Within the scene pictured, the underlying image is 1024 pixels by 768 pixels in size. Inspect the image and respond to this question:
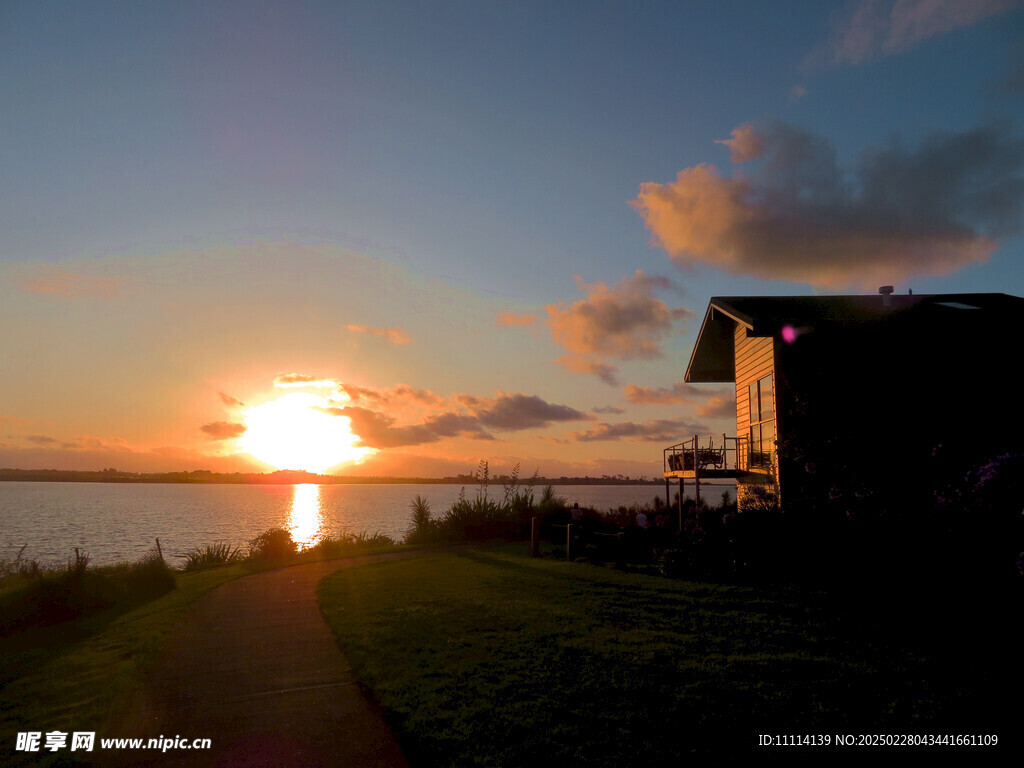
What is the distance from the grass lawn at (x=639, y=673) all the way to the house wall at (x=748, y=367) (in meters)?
7.81

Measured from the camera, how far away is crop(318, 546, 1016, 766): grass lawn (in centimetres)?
567

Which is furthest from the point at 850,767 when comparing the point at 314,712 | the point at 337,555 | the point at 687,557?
the point at 337,555

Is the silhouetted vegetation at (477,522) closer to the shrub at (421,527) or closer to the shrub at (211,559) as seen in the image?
the shrub at (421,527)

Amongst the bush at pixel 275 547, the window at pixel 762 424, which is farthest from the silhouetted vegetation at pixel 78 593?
the window at pixel 762 424

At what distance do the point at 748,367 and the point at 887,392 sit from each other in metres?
4.25

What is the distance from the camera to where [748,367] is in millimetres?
20906

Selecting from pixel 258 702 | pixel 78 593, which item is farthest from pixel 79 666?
pixel 78 593

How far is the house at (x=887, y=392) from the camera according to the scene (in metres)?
16.4

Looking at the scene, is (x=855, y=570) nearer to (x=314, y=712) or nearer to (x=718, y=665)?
(x=718, y=665)

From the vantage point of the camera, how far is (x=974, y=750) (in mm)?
5484

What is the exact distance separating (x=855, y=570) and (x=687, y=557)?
363cm

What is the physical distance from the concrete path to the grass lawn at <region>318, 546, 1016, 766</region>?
1.10ft

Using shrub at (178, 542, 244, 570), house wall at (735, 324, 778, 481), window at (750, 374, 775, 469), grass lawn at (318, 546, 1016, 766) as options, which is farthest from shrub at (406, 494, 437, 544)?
grass lawn at (318, 546, 1016, 766)

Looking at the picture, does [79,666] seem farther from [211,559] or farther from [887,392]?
[887,392]
